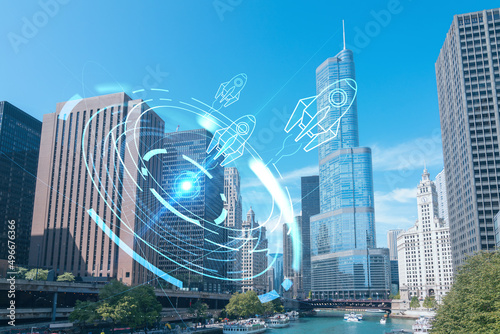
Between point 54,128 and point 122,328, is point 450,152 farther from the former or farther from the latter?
point 54,128

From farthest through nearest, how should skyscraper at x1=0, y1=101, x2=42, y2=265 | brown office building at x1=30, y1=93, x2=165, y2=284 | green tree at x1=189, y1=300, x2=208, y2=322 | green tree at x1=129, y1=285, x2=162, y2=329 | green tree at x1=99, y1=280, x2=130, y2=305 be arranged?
skyscraper at x1=0, y1=101, x2=42, y2=265 → brown office building at x1=30, y1=93, x2=165, y2=284 → green tree at x1=189, y1=300, x2=208, y2=322 → green tree at x1=129, y1=285, x2=162, y2=329 → green tree at x1=99, y1=280, x2=130, y2=305

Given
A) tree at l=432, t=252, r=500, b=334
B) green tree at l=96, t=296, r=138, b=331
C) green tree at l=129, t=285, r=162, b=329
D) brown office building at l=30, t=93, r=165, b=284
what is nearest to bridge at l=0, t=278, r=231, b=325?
green tree at l=96, t=296, r=138, b=331

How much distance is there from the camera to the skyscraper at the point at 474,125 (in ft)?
418

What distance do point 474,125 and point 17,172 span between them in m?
169

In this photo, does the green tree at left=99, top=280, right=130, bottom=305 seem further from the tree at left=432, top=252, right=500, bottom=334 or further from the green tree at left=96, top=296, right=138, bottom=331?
the tree at left=432, top=252, right=500, bottom=334

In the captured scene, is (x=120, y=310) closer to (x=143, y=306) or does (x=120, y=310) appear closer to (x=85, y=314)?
(x=85, y=314)

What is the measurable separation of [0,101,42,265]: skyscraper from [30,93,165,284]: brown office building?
3435 cm

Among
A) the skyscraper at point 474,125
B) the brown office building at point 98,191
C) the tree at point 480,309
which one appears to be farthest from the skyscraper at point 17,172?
the tree at point 480,309

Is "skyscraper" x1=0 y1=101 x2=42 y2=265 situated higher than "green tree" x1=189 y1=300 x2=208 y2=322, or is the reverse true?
"skyscraper" x1=0 y1=101 x2=42 y2=265

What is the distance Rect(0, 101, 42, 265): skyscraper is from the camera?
582 feet

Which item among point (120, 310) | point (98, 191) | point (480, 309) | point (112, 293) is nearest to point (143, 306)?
point (112, 293)

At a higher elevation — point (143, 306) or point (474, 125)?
point (474, 125)

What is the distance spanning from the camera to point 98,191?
143125 mm

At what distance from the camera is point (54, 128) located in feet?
506
